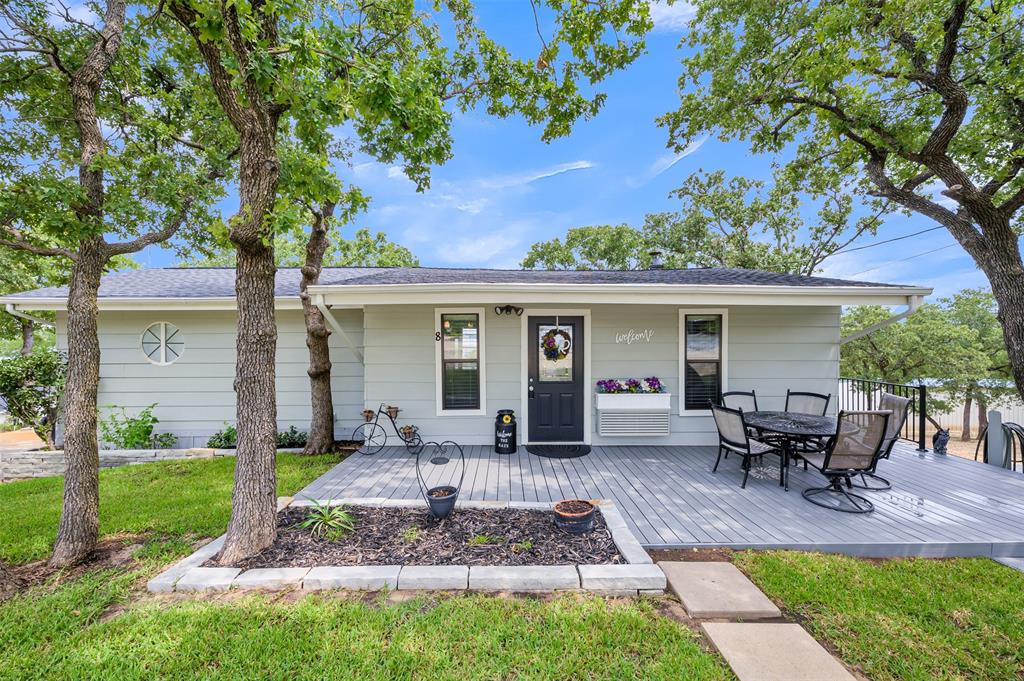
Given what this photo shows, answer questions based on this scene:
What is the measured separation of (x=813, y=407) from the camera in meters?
5.20

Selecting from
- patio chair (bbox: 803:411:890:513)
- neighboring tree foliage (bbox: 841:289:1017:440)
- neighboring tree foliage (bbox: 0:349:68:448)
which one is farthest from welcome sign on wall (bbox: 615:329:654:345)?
Result: neighboring tree foliage (bbox: 841:289:1017:440)

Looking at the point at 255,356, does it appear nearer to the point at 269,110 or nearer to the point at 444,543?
the point at 269,110

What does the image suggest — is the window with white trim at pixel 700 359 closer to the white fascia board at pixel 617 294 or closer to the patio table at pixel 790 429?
the white fascia board at pixel 617 294

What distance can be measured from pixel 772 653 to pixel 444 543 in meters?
1.94

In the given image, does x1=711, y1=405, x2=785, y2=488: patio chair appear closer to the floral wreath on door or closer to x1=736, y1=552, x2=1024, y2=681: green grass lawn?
x1=736, y1=552, x2=1024, y2=681: green grass lawn

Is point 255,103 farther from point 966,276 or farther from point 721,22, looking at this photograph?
point 966,276

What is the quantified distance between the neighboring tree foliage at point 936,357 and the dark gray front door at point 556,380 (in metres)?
13.2

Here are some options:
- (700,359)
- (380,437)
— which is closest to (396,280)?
(380,437)

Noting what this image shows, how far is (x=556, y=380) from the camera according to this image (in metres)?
5.55

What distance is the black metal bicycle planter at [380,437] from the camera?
5352 mm

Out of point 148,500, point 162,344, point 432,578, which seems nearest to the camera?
point 432,578

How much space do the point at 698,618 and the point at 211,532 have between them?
11.7 ft

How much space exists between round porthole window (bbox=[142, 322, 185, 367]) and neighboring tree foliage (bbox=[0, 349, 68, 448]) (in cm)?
94

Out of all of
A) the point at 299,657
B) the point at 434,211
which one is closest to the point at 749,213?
the point at 434,211
